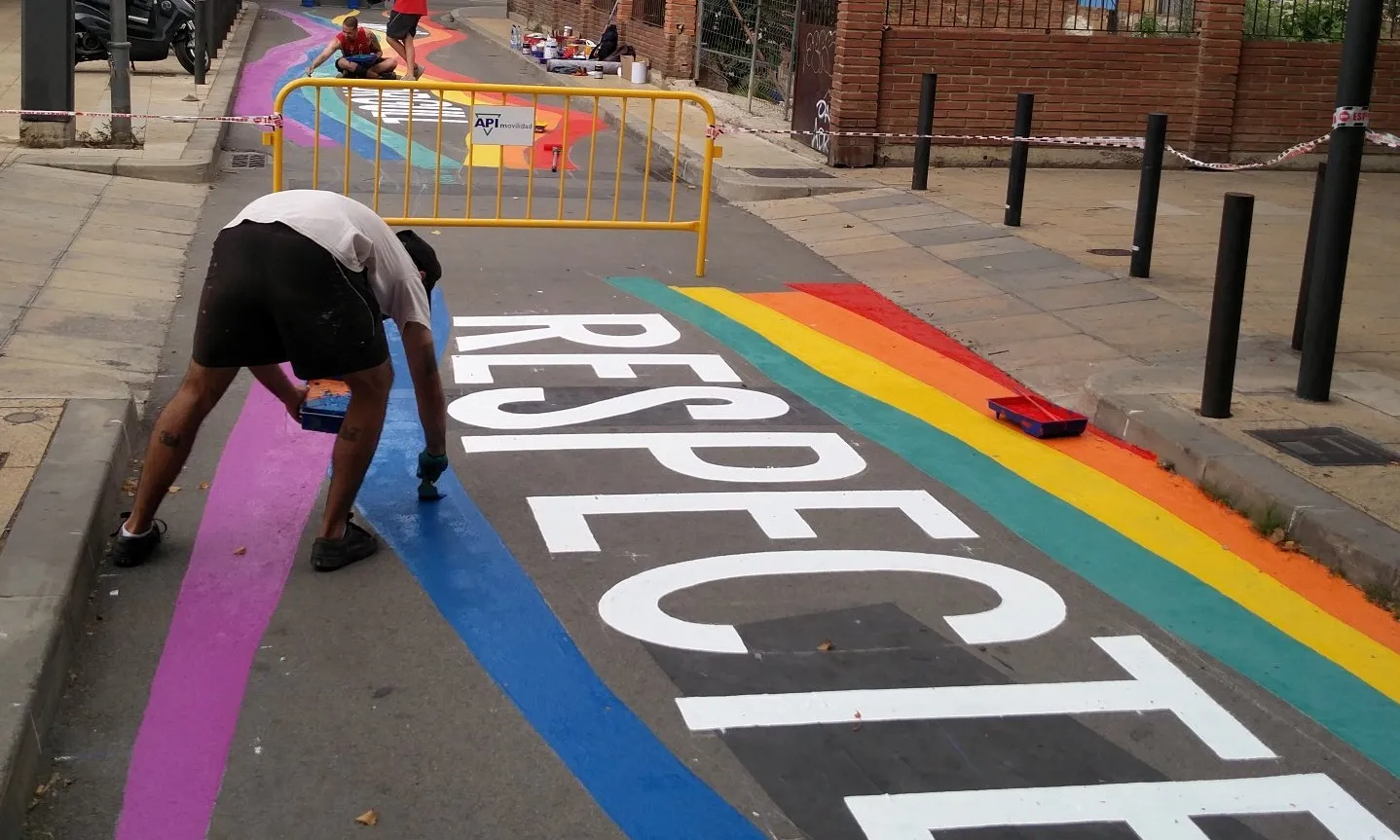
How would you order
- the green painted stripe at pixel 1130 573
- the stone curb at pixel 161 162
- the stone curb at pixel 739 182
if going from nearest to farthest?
the green painted stripe at pixel 1130 573
the stone curb at pixel 161 162
the stone curb at pixel 739 182

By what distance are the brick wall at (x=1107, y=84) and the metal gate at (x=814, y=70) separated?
26.2 inches

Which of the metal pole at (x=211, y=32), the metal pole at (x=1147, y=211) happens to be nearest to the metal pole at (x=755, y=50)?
the metal pole at (x=211, y=32)

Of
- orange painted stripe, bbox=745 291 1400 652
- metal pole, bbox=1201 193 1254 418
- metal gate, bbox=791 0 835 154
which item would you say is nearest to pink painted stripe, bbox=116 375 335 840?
orange painted stripe, bbox=745 291 1400 652

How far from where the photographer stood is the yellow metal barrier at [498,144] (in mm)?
10305

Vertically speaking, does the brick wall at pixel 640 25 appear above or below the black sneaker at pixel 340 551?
above

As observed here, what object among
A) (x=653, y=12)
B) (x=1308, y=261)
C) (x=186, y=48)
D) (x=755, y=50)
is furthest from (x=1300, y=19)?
(x=186, y=48)

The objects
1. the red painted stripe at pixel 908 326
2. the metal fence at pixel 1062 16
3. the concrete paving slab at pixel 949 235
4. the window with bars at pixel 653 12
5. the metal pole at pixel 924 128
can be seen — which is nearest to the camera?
the red painted stripe at pixel 908 326

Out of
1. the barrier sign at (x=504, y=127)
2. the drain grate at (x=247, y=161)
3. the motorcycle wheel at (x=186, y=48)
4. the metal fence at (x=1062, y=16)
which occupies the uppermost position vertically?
→ the metal fence at (x=1062, y=16)

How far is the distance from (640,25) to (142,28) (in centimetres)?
858

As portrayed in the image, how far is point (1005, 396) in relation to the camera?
839cm

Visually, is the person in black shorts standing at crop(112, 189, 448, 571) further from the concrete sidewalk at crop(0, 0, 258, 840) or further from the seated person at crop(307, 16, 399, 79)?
the seated person at crop(307, 16, 399, 79)

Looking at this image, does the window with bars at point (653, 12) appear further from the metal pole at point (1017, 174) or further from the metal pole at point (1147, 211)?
the metal pole at point (1147, 211)

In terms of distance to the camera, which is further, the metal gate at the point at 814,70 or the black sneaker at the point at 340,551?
the metal gate at the point at 814,70

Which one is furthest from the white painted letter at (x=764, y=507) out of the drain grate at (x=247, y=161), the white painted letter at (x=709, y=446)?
the drain grate at (x=247, y=161)
